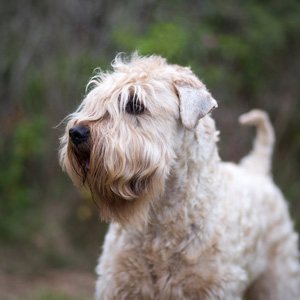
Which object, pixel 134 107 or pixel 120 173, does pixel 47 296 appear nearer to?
pixel 120 173

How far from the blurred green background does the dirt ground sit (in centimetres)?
1

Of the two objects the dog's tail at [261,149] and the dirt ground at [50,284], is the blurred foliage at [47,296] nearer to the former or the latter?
the dirt ground at [50,284]

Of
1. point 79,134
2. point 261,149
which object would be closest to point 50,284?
point 261,149

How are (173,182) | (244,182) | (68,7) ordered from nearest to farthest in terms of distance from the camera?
(173,182) < (244,182) < (68,7)

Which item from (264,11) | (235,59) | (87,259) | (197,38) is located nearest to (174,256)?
(87,259)

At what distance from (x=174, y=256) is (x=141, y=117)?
0.84 m

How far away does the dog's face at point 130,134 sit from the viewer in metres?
2.64

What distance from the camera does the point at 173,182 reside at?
2.96m

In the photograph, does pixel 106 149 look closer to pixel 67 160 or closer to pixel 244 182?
pixel 67 160

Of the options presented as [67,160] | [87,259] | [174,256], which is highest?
[87,259]

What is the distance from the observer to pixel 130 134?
8.79 feet

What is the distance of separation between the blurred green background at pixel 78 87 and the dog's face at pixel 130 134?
259 centimetres

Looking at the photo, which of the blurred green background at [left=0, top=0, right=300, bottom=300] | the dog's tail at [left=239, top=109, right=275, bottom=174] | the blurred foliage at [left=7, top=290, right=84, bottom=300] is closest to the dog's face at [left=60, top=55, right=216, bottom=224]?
the dog's tail at [left=239, top=109, right=275, bottom=174]

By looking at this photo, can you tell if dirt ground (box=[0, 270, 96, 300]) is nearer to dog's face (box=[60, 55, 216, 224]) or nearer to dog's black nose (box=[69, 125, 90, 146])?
dog's face (box=[60, 55, 216, 224])
